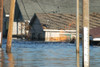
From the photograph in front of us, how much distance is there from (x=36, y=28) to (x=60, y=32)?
1197cm

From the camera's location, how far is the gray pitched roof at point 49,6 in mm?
100500

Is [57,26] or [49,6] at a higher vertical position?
[49,6]

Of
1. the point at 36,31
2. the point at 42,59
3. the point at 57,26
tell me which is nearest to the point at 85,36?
the point at 42,59

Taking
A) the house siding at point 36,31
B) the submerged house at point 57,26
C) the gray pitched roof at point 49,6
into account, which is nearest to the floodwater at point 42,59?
the submerged house at point 57,26

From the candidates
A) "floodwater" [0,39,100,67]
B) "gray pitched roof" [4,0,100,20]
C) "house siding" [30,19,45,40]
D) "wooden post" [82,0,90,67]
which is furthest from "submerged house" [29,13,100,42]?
"wooden post" [82,0,90,67]

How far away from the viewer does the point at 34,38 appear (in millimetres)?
91500

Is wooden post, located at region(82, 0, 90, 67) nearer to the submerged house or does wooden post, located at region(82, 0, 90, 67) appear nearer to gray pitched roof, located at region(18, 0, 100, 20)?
the submerged house

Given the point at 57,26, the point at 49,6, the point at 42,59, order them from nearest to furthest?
the point at 42,59, the point at 57,26, the point at 49,6

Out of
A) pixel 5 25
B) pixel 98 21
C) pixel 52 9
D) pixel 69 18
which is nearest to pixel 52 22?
pixel 69 18

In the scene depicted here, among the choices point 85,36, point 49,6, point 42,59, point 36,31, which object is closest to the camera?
point 85,36

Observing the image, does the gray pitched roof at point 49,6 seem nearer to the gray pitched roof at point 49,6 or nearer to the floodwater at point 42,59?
the gray pitched roof at point 49,6

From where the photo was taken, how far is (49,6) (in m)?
102

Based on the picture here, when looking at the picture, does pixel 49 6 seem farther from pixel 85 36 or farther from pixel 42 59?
pixel 85 36

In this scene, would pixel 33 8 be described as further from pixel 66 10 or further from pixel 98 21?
pixel 98 21
